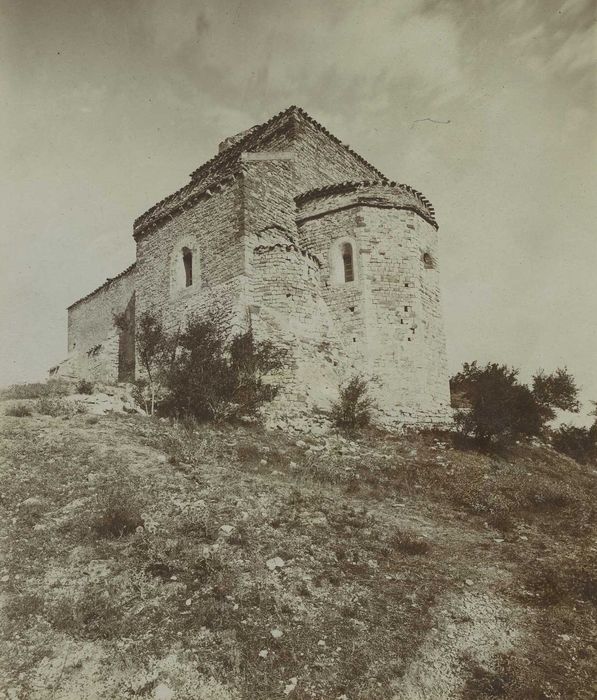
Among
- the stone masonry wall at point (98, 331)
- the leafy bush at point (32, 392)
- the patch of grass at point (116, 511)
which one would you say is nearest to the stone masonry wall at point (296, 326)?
the patch of grass at point (116, 511)

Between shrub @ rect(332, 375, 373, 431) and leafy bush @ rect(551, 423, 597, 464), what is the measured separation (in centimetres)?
773

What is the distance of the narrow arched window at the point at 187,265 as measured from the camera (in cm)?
1680

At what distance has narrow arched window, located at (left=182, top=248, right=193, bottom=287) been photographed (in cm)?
1680

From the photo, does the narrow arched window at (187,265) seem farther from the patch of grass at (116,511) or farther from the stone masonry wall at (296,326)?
the patch of grass at (116,511)

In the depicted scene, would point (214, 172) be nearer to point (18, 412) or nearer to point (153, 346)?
point (153, 346)

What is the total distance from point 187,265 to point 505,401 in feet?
37.6

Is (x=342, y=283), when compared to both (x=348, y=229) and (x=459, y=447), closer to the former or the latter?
(x=348, y=229)

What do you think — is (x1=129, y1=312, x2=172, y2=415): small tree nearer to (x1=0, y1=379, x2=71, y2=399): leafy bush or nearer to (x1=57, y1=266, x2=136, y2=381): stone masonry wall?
(x1=0, y1=379, x2=71, y2=399): leafy bush

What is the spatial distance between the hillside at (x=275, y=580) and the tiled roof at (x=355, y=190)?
32.7 ft

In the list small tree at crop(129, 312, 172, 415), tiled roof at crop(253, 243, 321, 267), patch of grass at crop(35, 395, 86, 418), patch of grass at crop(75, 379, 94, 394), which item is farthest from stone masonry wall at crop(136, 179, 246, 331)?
patch of grass at crop(35, 395, 86, 418)

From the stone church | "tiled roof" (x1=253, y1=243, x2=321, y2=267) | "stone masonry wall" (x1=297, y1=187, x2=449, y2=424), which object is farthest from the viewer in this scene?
"tiled roof" (x1=253, y1=243, x2=321, y2=267)

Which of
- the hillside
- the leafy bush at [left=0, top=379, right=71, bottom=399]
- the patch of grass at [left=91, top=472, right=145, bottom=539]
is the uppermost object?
the leafy bush at [left=0, top=379, right=71, bottom=399]

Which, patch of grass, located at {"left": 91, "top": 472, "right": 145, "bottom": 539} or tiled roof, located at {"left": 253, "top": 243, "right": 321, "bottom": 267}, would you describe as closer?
patch of grass, located at {"left": 91, "top": 472, "right": 145, "bottom": 539}

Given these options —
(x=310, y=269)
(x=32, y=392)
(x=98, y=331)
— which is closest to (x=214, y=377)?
(x=310, y=269)
